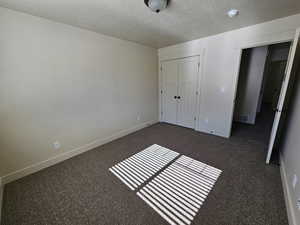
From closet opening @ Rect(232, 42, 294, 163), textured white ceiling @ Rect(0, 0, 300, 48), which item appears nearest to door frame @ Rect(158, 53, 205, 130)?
textured white ceiling @ Rect(0, 0, 300, 48)

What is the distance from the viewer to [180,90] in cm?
376

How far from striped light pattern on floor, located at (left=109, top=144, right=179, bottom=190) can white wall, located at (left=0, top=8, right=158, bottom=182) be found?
3.27 feet

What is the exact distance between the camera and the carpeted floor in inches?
52.9

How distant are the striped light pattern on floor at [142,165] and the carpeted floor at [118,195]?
0.11 metres

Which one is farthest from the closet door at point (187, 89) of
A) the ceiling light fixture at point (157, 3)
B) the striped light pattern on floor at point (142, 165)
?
the ceiling light fixture at point (157, 3)

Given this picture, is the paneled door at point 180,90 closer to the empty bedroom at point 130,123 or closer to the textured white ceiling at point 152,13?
the empty bedroom at point 130,123

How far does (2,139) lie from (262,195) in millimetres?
3504

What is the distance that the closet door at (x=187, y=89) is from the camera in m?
3.41

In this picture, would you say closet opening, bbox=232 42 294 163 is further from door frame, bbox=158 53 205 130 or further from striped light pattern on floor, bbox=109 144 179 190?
striped light pattern on floor, bbox=109 144 179 190

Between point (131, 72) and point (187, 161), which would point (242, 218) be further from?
point (131, 72)

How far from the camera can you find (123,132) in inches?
133

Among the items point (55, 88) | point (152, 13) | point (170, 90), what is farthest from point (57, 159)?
point (170, 90)

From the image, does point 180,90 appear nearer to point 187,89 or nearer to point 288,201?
point 187,89

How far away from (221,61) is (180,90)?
123 centimetres
